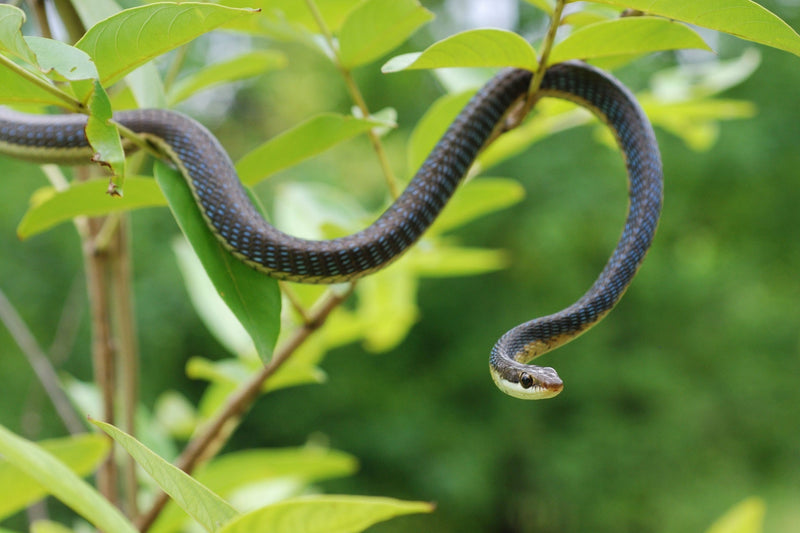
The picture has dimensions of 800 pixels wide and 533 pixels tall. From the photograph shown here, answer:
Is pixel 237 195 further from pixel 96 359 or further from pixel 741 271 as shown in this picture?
pixel 741 271

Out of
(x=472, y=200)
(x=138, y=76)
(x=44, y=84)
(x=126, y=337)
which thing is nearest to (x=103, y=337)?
(x=126, y=337)

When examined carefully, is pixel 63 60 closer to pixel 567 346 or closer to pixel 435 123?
Answer: pixel 435 123

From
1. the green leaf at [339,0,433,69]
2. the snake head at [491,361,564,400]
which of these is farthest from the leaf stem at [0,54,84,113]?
the snake head at [491,361,564,400]

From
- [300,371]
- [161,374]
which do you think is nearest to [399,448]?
[161,374]

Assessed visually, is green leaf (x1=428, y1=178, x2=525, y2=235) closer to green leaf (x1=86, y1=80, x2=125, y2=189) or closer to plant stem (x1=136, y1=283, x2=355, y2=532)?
plant stem (x1=136, y1=283, x2=355, y2=532)

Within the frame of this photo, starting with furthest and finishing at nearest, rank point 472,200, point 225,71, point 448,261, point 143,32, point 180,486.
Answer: point 448,261, point 472,200, point 225,71, point 143,32, point 180,486

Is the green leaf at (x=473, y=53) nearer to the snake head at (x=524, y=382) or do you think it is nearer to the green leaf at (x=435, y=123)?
the green leaf at (x=435, y=123)

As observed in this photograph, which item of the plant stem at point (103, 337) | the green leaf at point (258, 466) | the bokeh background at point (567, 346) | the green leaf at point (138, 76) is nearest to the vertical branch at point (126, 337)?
the plant stem at point (103, 337)
